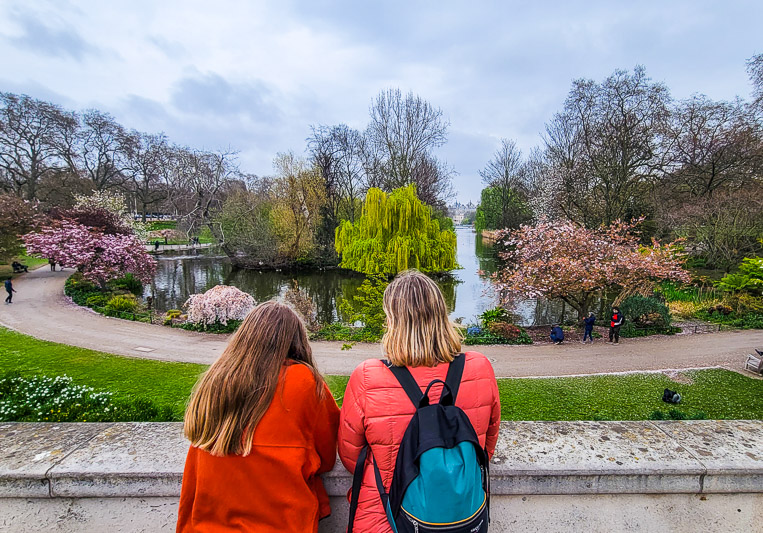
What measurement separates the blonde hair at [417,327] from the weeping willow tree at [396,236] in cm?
1723

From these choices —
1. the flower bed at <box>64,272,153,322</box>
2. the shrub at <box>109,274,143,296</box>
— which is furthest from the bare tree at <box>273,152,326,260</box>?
the flower bed at <box>64,272,153,322</box>

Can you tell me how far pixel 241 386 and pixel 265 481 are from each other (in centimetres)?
41

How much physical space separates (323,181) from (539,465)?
3282 centimetres

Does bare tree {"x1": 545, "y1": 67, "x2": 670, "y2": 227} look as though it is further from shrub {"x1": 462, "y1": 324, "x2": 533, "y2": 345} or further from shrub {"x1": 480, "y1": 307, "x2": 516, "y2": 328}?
shrub {"x1": 462, "y1": 324, "x2": 533, "y2": 345}

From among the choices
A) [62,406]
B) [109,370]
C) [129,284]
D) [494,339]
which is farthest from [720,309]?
[129,284]

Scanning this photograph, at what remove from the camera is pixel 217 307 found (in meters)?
14.1

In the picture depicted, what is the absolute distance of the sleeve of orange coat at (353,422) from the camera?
1.56 meters

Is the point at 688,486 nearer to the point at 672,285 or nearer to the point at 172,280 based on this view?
the point at 672,285

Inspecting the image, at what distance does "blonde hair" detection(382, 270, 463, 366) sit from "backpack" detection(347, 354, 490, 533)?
192 mm

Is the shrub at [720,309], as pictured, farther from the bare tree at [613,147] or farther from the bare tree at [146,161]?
the bare tree at [146,161]

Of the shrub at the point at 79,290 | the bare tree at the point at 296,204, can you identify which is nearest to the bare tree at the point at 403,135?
Result: the bare tree at the point at 296,204

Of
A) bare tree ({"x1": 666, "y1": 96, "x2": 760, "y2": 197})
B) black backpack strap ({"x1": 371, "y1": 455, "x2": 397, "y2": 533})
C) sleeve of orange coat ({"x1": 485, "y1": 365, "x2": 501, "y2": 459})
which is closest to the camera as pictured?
black backpack strap ({"x1": 371, "y1": 455, "x2": 397, "y2": 533})

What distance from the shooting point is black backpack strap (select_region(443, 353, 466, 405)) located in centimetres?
151

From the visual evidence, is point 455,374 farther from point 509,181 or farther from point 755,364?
point 509,181
